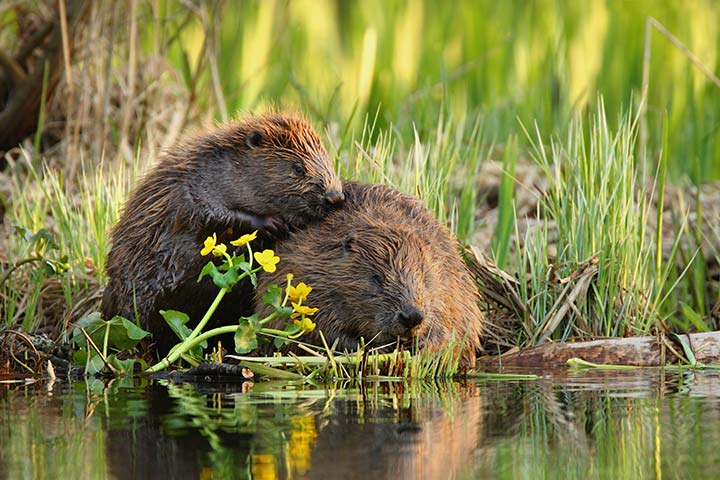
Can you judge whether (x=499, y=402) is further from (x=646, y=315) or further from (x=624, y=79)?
(x=624, y=79)

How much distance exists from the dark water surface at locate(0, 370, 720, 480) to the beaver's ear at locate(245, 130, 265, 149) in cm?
114

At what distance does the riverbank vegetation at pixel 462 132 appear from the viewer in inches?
195

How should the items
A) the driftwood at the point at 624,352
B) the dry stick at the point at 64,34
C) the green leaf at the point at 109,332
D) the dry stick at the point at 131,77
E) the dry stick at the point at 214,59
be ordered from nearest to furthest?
the green leaf at the point at 109,332 < the driftwood at the point at 624,352 < the dry stick at the point at 64,34 < the dry stick at the point at 131,77 < the dry stick at the point at 214,59

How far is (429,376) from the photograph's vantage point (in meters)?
4.02

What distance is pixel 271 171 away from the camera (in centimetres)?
461

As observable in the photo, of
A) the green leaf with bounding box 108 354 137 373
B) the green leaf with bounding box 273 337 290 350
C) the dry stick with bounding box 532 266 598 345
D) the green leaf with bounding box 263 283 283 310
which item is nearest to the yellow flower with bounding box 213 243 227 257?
the green leaf with bounding box 263 283 283 310

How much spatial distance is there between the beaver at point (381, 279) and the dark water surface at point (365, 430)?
32 centimetres

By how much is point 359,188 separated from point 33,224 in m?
1.94

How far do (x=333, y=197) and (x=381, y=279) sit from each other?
0.46 m

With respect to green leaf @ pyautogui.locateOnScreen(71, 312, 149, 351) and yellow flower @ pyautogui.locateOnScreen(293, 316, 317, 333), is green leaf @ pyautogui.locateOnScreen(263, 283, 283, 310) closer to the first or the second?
yellow flower @ pyautogui.locateOnScreen(293, 316, 317, 333)

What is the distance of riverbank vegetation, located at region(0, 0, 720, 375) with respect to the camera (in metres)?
4.95

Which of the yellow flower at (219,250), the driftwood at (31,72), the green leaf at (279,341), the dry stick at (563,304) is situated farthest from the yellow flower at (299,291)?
the driftwood at (31,72)

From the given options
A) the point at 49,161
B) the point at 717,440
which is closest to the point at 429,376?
the point at 717,440

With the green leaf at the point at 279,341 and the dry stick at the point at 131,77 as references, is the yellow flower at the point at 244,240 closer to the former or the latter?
the green leaf at the point at 279,341
